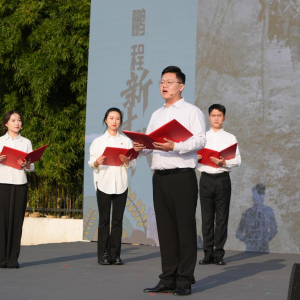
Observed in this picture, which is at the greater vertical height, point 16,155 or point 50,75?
point 50,75

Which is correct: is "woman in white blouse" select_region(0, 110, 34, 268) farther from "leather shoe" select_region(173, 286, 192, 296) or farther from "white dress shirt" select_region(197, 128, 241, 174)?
"leather shoe" select_region(173, 286, 192, 296)

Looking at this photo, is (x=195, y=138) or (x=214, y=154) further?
(x=214, y=154)

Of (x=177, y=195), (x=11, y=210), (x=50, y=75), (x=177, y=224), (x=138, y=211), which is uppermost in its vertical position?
(x=50, y=75)

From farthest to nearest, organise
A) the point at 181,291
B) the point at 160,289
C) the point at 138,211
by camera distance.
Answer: the point at 138,211
the point at 160,289
the point at 181,291

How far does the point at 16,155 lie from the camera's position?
6.44m

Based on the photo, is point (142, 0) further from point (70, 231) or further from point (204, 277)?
point (204, 277)

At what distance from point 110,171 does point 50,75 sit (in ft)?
16.5

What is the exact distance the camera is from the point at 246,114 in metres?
8.79

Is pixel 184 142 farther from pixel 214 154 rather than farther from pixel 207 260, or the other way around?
pixel 207 260

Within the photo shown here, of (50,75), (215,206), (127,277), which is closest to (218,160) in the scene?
(215,206)

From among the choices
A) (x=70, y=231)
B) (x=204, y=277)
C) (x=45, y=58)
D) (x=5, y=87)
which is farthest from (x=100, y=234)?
(x=5, y=87)

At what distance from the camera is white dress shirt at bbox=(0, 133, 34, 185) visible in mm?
6520

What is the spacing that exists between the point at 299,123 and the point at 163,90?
3.91 m

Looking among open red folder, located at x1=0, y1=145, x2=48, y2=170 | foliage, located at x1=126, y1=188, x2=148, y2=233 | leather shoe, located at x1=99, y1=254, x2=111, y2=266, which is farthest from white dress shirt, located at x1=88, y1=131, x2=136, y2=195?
foliage, located at x1=126, y1=188, x2=148, y2=233
